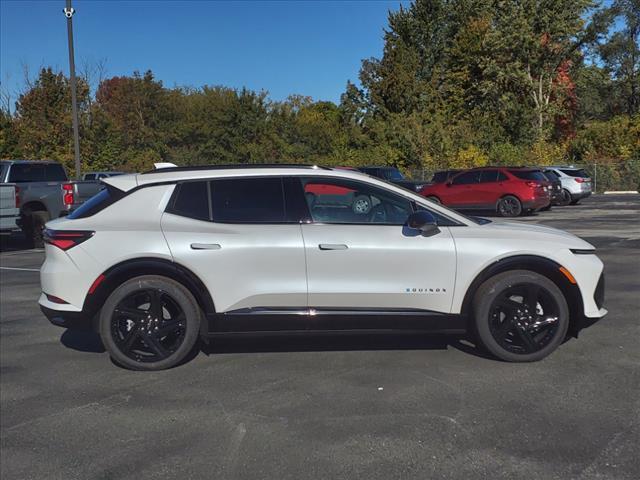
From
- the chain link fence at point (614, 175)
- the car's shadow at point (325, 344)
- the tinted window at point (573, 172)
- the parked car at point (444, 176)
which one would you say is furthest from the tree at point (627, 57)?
the car's shadow at point (325, 344)

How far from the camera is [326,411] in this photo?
4184mm

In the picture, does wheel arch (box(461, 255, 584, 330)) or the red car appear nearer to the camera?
wheel arch (box(461, 255, 584, 330))

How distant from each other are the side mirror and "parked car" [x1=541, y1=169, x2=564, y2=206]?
1792 centimetres

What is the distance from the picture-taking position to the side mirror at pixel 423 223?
15.8 feet

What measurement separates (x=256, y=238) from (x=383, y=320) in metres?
1.21

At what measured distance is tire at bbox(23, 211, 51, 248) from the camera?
1362cm

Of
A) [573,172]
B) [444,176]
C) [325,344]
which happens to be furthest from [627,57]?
[325,344]

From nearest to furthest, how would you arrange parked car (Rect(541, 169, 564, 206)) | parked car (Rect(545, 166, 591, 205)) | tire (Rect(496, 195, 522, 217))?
tire (Rect(496, 195, 522, 217)) < parked car (Rect(541, 169, 564, 206)) < parked car (Rect(545, 166, 591, 205))

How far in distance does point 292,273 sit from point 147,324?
125 centimetres

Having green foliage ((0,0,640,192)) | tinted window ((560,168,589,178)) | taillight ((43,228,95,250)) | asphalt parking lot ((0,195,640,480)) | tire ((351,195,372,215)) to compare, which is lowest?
asphalt parking lot ((0,195,640,480))

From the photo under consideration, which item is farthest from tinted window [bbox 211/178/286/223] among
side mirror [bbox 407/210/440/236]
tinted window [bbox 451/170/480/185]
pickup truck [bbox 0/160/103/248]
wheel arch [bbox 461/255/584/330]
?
tinted window [bbox 451/170/480/185]

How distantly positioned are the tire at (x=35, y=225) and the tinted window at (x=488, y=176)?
14.0 meters

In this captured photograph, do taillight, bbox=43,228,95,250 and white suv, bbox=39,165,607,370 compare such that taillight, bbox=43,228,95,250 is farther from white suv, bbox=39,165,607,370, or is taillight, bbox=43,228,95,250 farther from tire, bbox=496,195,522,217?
tire, bbox=496,195,522,217

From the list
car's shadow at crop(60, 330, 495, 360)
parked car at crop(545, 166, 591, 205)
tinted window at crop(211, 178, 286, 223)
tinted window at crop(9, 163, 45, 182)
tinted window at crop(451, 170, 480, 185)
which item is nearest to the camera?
tinted window at crop(211, 178, 286, 223)
